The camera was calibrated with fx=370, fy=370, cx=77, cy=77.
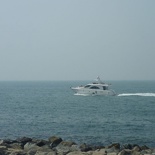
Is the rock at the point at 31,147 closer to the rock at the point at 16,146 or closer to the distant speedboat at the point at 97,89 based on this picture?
the rock at the point at 16,146

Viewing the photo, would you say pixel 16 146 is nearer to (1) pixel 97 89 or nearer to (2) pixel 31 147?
(2) pixel 31 147

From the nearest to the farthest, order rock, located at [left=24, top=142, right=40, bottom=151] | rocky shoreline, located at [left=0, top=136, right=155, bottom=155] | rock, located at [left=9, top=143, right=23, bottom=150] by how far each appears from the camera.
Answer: rocky shoreline, located at [left=0, top=136, right=155, bottom=155], rock, located at [left=24, top=142, right=40, bottom=151], rock, located at [left=9, top=143, right=23, bottom=150]

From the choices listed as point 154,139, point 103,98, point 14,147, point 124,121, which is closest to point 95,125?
point 124,121

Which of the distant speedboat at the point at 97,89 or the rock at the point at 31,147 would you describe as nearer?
the rock at the point at 31,147

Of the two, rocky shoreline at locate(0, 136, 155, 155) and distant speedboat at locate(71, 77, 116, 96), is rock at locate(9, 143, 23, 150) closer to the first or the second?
rocky shoreline at locate(0, 136, 155, 155)

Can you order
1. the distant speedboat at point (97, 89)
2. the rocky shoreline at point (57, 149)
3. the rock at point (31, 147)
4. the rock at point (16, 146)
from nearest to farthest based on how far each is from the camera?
1. the rocky shoreline at point (57, 149)
2. the rock at point (31, 147)
3. the rock at point (16, 146)
4. the distant speedboat at point (97, 89)

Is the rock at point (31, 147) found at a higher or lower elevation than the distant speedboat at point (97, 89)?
lower

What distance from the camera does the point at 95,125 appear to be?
31.0 m

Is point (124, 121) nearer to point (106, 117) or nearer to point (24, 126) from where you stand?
point (106, 117)

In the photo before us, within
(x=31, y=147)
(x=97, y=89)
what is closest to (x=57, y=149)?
(x=31, y=147)

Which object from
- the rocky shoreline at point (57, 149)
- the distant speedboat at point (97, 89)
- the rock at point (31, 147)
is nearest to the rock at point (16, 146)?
the rocky shoreline at point (57, 149)

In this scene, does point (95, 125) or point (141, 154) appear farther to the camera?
point (95, 125)

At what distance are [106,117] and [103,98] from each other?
26.6 meters

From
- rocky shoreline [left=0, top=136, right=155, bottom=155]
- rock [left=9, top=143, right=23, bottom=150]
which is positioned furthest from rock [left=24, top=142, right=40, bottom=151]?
rock [left=9, top=143, right=23, bottom=150]
